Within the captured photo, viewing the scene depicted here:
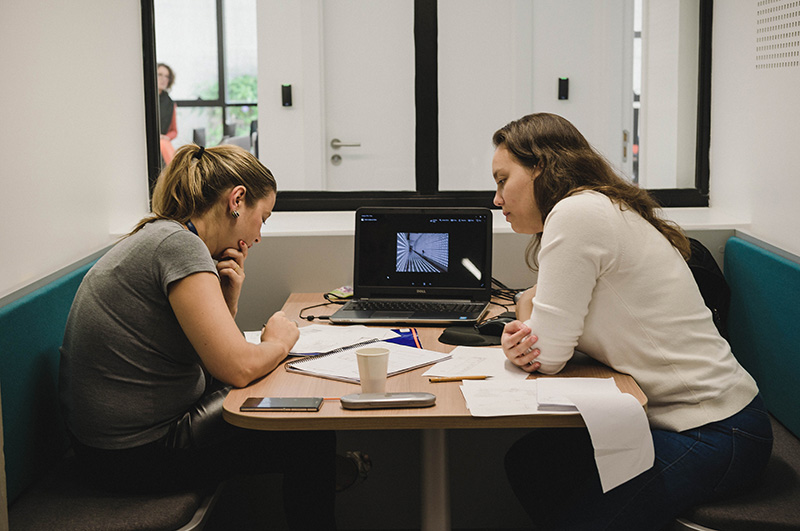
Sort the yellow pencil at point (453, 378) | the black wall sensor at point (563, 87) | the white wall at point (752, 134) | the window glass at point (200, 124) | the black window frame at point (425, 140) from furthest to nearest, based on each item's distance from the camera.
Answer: the window glass at point (200, 124), the black wall sensor at point (563, 87), the black window frame at point (425, 140), the white wall at point (752, 134), the yellow pencil at point (453, 378)

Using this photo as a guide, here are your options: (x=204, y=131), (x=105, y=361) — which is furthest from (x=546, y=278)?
(x=204, y=131)

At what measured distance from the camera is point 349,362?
5.64ft

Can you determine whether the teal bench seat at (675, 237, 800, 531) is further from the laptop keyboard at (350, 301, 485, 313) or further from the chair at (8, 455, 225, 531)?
the chair at (8, 455, 225, 531)

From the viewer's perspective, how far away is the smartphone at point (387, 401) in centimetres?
143

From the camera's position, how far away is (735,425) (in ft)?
5.01

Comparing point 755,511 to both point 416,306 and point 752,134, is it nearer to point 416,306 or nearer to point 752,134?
point 416,306

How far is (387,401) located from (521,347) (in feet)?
1.07

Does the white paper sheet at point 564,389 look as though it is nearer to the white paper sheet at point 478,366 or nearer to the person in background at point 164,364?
the white paper sheet at point 478,366

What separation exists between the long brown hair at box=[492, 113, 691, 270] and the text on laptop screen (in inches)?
25.6

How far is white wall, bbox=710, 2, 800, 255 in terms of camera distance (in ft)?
7.50

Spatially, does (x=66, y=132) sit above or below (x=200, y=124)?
below

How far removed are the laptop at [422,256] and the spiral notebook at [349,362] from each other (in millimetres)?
558

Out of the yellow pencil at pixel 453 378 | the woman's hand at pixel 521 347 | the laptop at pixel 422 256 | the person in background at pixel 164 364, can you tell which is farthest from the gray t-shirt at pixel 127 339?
the laptop at pixel 422 256

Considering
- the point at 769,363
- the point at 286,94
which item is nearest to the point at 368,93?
the point at 286,94
